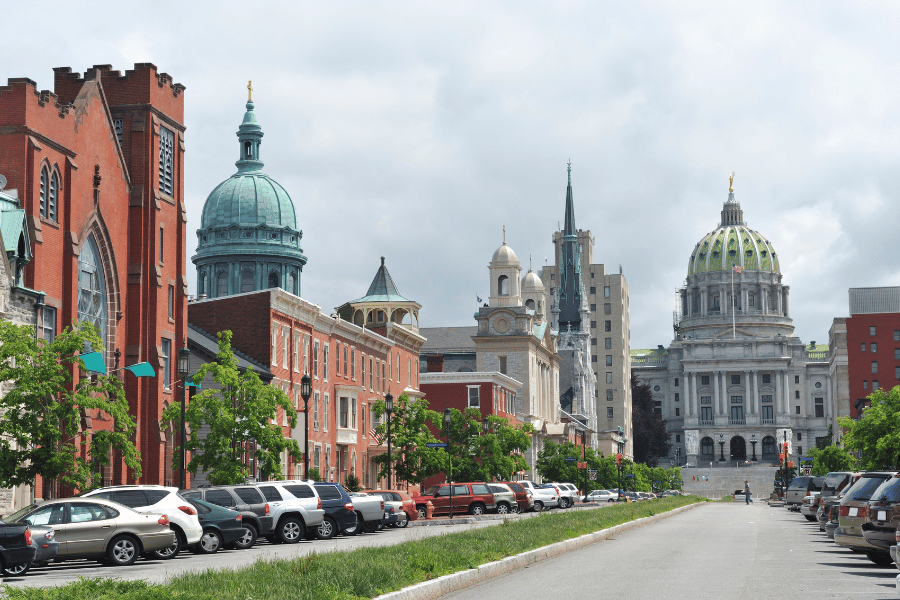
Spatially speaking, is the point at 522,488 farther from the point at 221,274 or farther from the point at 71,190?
the point at 221,274

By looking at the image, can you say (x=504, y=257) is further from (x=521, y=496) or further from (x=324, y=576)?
(x=324, y=576)

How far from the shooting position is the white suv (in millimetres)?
27625

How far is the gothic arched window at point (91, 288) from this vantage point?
45.3 meters

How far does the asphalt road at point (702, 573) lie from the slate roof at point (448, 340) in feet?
310

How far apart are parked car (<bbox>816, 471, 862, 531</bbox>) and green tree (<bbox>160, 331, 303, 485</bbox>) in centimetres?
1808

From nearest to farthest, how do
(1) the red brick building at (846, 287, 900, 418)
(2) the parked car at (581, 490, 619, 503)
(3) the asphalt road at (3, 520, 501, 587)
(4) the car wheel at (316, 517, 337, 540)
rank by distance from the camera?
(3) the asphalt road at (3, 520, 501, 587), (4) the car wheel at (316, 517, 337, 540), (2) the parked car at (581, 490, 619, 503), (1) the red brick building at (846, 287, 900, 418)

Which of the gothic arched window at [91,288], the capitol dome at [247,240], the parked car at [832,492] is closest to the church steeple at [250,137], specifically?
the capitol dome at [247,240]

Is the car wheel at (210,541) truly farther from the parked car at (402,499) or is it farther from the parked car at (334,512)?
the parked car at (402,499)

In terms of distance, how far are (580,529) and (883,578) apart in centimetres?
1369

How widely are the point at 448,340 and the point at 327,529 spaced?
314 feet

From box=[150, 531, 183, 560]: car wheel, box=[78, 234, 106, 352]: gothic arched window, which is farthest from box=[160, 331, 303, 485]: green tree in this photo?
box=[150, 531, 183, 560]: car wheel

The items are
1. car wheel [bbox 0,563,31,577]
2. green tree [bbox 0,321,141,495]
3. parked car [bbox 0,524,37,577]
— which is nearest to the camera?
parked car [bbox 0,524,37,577]

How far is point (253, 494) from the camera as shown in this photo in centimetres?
3312

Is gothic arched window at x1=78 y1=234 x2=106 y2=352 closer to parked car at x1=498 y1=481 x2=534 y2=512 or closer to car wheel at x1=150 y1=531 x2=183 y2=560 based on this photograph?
car wheel at x1=150 y1=531 x2=183 y2=560
